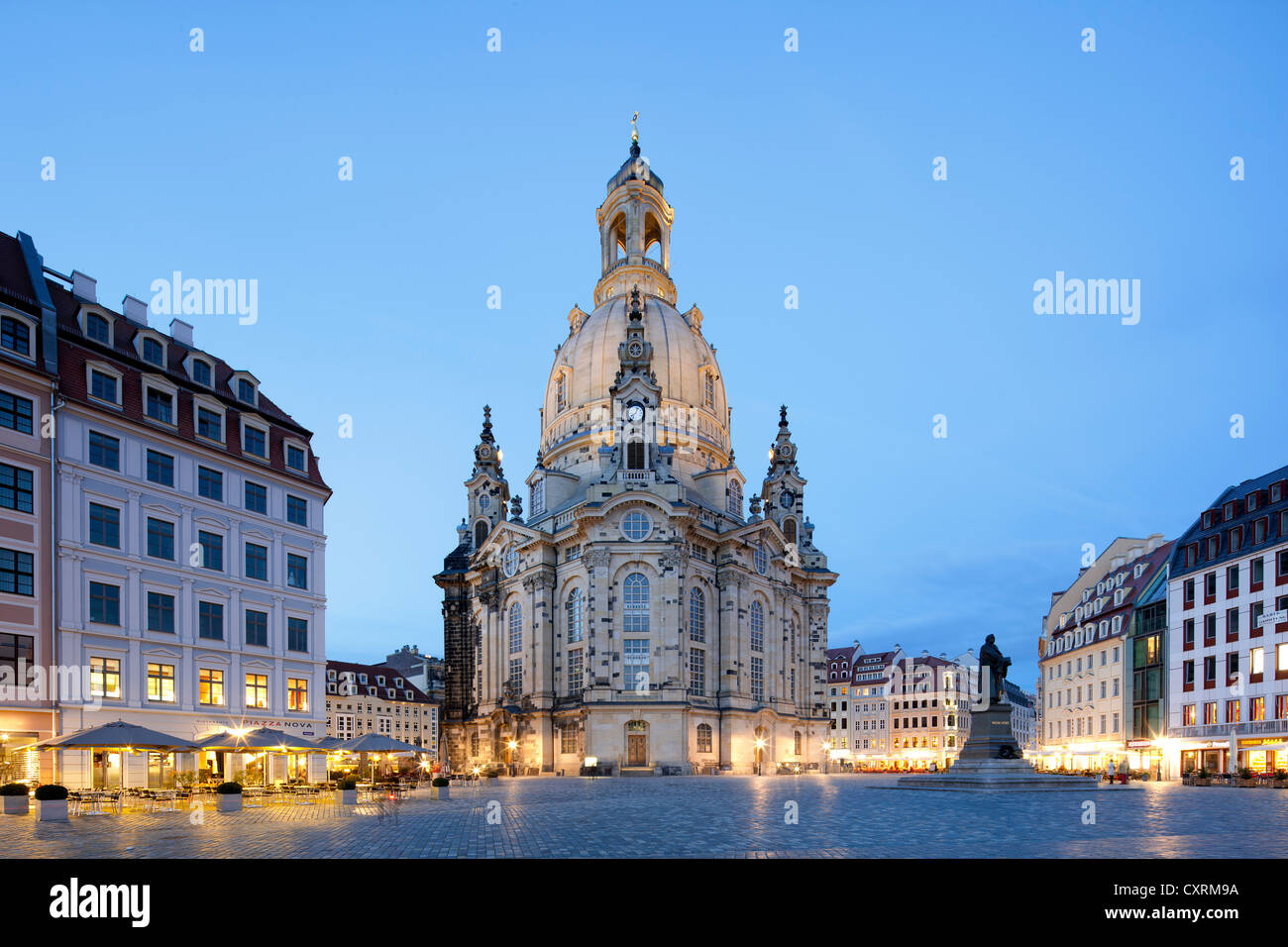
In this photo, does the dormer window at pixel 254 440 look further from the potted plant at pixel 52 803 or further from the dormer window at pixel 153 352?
the potted plant at pixel 52 803

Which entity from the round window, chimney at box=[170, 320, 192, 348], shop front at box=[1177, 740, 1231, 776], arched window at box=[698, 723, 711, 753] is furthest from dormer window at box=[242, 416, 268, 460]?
shop front at box=[1177, 740, 1231, 776]

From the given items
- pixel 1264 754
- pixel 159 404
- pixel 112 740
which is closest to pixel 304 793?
pixel 112 740

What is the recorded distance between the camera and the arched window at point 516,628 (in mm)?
84562

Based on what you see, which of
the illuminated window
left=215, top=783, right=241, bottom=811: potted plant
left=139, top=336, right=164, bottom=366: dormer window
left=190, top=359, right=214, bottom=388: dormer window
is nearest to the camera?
left=215, top=783, right=241, bottom=811: potted plant

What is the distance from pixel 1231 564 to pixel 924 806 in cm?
4465

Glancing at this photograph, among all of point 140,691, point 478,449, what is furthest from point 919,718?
point 140,691

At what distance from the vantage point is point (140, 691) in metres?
37.8

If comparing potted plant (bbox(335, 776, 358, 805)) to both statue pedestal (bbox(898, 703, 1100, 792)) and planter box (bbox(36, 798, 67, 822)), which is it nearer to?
planter box (bbox(36, 798, 67, 822))

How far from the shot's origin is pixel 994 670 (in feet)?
138

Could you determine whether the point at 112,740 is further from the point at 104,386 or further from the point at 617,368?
the point at 617,368

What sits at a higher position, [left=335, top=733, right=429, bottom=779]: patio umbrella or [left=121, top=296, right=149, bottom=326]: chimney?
[left=121, top=296, right=149, bottom=326]: chimney

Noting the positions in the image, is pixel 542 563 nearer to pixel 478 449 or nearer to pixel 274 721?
pixel 478 449

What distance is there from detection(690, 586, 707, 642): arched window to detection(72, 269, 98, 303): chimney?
165ft

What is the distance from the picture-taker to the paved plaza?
17.2 metres
